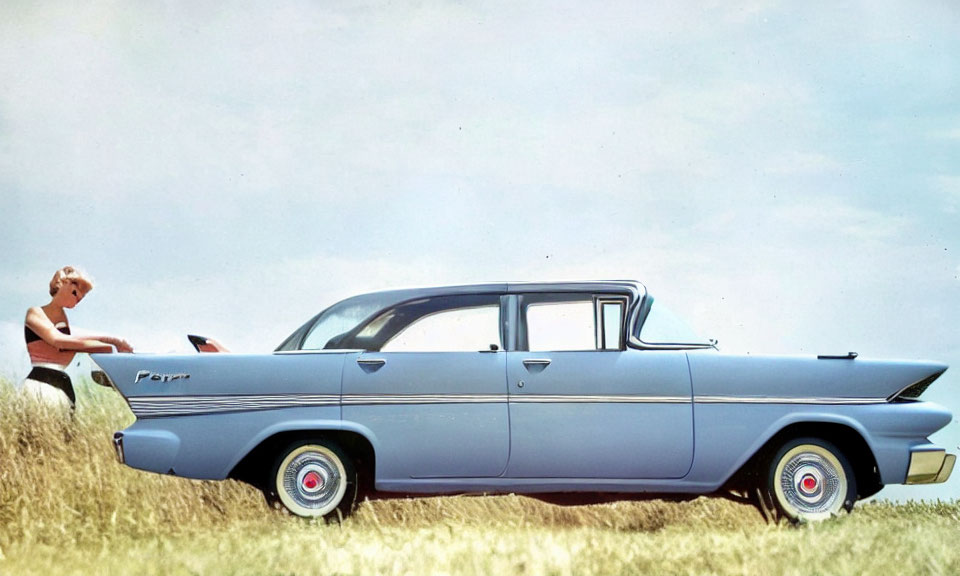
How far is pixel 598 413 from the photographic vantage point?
7.09m

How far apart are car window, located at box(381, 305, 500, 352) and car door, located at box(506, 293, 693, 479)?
0.87 ft

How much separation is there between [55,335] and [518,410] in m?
3.88

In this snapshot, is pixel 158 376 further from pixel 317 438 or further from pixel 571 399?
pixel 571 399

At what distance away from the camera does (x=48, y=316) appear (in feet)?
28.1

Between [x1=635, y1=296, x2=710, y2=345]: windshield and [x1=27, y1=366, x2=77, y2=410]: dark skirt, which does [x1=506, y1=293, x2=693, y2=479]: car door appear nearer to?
[x1=635, y1=296, x2=710, y2=345]: windshield

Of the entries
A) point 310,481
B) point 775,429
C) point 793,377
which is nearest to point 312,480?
point 310,481

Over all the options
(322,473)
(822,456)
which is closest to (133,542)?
(322,473)

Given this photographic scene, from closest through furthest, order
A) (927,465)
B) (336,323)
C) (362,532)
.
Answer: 1. (362,532)
2. (927,465)
3. (336,323)

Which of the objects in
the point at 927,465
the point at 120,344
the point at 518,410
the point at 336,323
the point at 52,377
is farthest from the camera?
the point at 52,377

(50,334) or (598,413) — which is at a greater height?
(50,334)

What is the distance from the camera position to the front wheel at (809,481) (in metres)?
7.30

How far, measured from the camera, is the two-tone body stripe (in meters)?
7.07

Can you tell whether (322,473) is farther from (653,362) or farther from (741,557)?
(741,557)

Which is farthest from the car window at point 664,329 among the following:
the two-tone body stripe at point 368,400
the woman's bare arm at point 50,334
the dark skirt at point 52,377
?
the dark skirt at point 52,377
